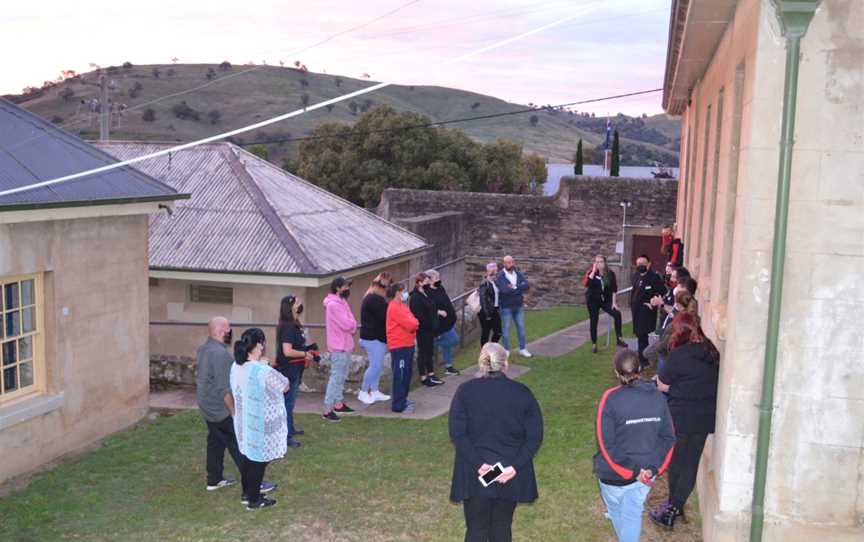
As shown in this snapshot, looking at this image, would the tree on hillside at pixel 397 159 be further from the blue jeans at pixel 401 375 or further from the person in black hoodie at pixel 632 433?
the person in black hoodie at pixel 632 433

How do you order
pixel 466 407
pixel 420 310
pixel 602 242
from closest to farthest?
pixel 466 407 → pixel 420 310 → pixel 602 242

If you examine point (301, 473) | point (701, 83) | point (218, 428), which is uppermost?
point (701, 83)

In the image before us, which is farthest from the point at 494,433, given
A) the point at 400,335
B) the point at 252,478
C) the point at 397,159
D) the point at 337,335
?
the point at 397,159

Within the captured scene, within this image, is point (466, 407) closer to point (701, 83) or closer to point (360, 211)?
point (701, 83)

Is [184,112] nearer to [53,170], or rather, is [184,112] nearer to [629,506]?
[53,170]

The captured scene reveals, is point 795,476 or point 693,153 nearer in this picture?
point 795,476

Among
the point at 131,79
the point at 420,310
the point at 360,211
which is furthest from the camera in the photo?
the point at 131,79

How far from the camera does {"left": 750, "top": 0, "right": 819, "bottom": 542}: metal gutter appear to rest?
6023 mm

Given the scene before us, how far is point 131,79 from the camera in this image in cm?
11225

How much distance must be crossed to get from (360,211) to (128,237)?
363 inches

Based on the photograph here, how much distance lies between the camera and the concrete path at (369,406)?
12.3 m

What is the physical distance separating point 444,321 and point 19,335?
5900 millimetres

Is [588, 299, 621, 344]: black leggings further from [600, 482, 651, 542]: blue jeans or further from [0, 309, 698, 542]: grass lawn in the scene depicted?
[600, 482, 651, 542]: blue jeans

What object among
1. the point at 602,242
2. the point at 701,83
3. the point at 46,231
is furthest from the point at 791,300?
the point at 602,242
